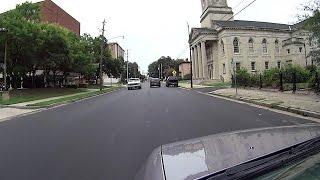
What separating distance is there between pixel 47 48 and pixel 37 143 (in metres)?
35.9

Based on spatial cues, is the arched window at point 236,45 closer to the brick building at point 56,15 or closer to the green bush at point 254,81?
the brick building at point 56,15

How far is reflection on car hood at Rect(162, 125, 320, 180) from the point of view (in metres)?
2.83

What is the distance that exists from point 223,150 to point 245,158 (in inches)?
17.8

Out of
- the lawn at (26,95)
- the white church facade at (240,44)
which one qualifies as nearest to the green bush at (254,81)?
the lawn at (26,95)

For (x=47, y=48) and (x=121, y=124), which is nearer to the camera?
(x=121, y=124)

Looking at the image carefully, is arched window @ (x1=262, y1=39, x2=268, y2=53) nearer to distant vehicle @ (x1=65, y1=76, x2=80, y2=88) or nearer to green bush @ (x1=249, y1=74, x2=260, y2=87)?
distant vehicle @ (x1=65, y1=76, x2=80, y2=88)

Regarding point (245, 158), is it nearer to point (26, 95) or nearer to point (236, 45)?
point (26, 95)

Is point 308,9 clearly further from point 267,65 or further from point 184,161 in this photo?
point 267,65

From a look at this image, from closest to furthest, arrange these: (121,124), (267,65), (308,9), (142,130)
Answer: (142,130) < (121,124) < (308,9) < (267,65)

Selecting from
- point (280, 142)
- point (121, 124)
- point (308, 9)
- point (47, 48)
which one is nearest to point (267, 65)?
point (47, 48)

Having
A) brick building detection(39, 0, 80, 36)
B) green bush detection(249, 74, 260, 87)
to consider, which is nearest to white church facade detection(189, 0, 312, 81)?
brick building detection(39, 0, 80, 36)

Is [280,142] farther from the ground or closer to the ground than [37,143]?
farther from the ground

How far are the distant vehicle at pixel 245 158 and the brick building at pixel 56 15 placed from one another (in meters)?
69.9

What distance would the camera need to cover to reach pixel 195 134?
1226cm
